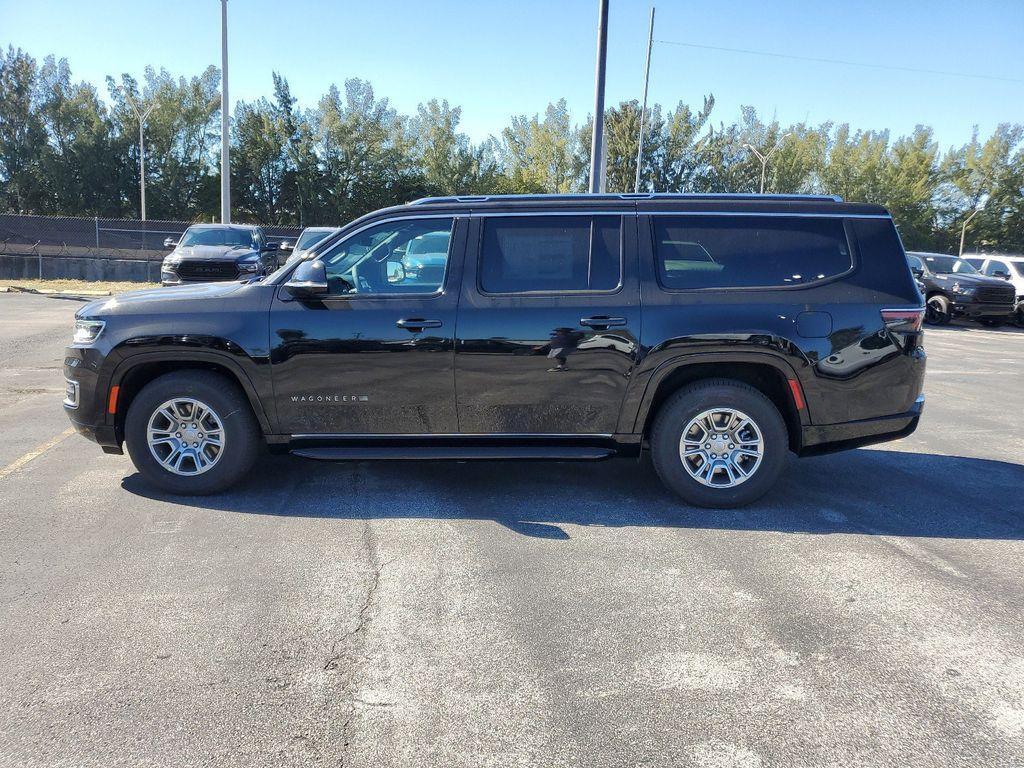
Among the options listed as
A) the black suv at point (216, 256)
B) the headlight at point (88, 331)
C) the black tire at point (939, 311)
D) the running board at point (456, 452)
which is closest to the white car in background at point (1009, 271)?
the black tire at point (939, 311)

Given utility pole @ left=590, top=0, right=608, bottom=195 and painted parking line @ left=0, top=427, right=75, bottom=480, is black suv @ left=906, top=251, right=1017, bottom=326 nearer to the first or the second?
utility pole @ left=590, top=0, right=608, bottom=195

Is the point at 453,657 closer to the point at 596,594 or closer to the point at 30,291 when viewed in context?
the point at 596,594

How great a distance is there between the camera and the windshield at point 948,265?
2123 cm

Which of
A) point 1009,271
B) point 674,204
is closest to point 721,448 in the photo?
point 674,204

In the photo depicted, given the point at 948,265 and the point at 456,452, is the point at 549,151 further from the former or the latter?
the point at 456,452

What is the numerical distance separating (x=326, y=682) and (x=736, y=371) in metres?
3.32

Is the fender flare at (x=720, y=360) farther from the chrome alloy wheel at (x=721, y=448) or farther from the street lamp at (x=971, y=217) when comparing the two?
the street lamp at (x=971, y=217)

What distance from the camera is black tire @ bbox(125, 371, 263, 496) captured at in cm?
514

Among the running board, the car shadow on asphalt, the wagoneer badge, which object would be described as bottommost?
the car shadow on asphalt

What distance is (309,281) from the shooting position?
4.93 metres

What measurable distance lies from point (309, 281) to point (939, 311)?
20060 mm

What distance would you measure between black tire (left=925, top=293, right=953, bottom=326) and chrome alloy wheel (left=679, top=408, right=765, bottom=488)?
18.0 meters

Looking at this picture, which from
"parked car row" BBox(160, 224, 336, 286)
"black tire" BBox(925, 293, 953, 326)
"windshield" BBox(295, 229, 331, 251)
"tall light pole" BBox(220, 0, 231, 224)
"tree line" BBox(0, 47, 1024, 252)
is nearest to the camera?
"windshield" BBox(295, 229, 331, 251)

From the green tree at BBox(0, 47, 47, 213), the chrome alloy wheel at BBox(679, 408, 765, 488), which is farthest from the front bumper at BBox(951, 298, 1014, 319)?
the green tree at BBox(0, 47, 47, 213)
